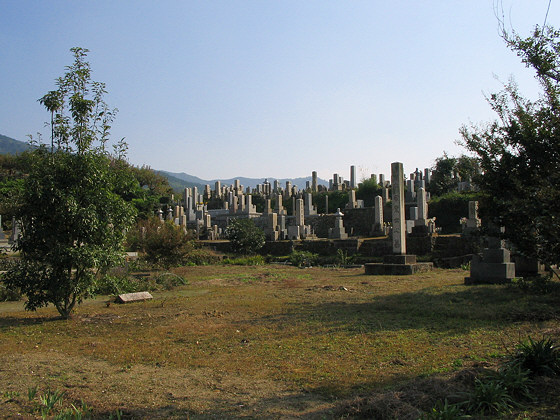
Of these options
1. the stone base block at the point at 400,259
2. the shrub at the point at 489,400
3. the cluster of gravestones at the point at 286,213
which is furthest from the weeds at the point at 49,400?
the cluster of gravestones at the point at 286,213

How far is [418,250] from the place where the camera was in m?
23.6

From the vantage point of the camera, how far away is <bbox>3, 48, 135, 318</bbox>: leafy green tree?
337 inches

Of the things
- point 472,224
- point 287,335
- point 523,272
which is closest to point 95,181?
point 287,335

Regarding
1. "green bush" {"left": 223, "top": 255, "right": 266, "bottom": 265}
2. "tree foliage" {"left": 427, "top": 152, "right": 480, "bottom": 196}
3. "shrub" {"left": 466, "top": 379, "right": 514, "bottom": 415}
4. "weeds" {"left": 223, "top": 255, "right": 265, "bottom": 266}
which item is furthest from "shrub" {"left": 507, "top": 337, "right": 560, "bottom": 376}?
"tree foliage" {"left": 427, "top": 152, "right": 480, "bottom": 196}

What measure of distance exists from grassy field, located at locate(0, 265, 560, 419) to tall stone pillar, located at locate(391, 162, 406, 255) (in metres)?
7.42

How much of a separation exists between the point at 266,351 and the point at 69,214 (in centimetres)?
468

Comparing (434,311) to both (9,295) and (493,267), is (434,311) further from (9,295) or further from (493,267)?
(9,295)

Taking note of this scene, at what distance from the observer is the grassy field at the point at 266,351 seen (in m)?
4.49

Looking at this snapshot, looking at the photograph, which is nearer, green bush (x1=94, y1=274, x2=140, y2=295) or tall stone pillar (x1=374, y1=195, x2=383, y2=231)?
green bush (x1=94, y1=274, x2=140, y2=295)

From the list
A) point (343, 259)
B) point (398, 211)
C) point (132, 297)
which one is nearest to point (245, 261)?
point (343, 259)

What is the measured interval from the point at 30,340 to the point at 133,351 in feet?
6.82

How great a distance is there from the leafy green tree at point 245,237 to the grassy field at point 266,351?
15.8m

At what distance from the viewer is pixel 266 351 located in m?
6.45

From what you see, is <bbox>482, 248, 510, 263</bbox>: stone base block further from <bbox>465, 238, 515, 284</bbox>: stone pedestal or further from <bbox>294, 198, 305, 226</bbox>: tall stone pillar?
<bbox>294, 198, 305, 226</bbox>: tall stone pillar
